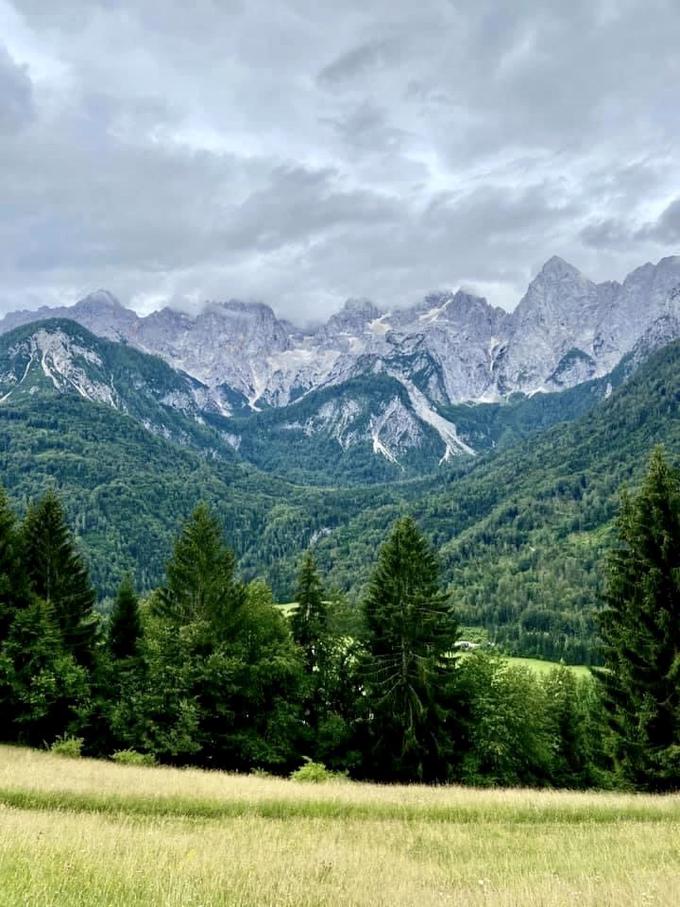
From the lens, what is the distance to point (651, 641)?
30688mm

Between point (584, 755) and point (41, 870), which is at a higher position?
point (41, 870)

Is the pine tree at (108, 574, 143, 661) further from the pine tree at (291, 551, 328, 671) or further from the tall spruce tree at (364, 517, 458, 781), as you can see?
the tall spruce tree at (364, 517, 458, 781)

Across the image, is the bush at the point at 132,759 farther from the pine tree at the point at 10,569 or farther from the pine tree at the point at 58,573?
the pine tree at the point at 58,573

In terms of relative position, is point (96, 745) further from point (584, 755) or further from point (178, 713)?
Answer: point (584, 755)

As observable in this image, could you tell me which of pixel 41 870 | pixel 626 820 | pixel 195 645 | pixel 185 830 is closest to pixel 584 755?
pixel 195 645

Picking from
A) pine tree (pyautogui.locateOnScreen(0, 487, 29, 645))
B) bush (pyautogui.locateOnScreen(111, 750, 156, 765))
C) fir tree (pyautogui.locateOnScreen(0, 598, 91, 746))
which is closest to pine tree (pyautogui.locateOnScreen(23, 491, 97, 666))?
pine tree (pyautogui.locateOnScreen(0, 487, 29, 645))

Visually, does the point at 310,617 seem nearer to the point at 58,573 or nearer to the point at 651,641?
the point at 58,573

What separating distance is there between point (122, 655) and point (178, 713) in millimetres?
15468

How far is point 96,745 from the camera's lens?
37.0 meters

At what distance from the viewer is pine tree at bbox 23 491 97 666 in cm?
4253

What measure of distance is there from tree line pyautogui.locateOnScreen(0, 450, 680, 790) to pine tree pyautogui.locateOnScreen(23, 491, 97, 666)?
10 centimetres

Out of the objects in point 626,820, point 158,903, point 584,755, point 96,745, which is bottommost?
point 584,755

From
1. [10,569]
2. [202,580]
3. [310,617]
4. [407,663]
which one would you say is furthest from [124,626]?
[407,663]

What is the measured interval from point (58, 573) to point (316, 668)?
19.1m
